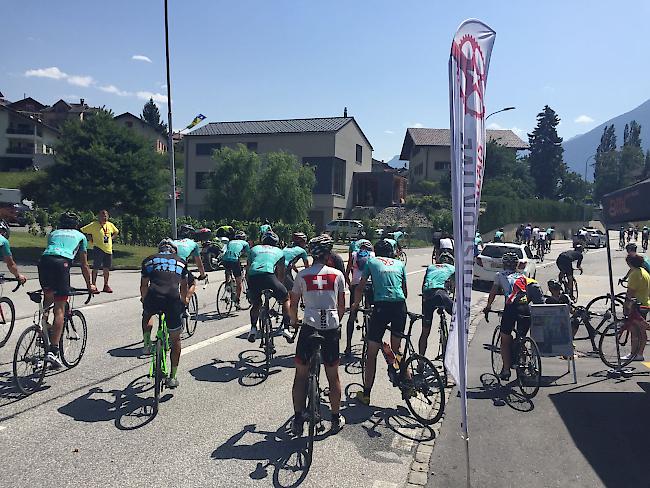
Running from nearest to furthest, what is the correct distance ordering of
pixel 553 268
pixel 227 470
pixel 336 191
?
pixel 227 470
pixel 553 268
pixel 336 191

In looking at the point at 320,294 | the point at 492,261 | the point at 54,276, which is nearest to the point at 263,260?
the point at 320,294

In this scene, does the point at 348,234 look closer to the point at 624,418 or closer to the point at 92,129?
the point at 92,129

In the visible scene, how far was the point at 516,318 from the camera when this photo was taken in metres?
6.91

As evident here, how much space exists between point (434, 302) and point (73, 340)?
5232 mm

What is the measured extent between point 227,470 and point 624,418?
4732mm

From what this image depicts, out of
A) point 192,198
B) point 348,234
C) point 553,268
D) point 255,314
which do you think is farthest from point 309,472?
point 192,198

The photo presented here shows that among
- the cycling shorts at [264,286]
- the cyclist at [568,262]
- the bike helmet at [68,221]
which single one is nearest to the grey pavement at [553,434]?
the cycling shorts at [264,286]

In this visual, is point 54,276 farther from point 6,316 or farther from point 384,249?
point 384,249

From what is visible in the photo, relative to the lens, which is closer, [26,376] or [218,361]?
[26,376]

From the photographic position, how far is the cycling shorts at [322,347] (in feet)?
16.9

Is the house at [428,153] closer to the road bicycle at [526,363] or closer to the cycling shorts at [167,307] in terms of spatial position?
the road bicycle at [526,363]

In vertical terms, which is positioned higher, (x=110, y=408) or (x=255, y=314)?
(x=255, y=314)

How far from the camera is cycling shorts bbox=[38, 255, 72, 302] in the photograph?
6949mm

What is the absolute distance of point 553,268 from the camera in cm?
2623
